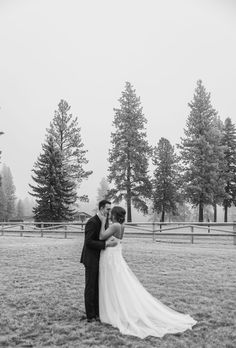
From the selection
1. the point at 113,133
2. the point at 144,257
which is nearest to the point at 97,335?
the point at 144,257

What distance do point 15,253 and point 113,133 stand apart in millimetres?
28156

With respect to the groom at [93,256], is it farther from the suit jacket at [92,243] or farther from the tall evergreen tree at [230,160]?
the tall evergreen tree at [230,160]

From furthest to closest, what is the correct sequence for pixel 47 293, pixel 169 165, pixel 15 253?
pixel 169 165 < pixel 15 253 < pixel 47 293

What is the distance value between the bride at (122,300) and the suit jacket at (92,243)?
0.11m

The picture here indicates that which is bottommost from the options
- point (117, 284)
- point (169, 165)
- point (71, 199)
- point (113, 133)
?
point (117, 284)

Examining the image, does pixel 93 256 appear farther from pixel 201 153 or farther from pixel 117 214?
pixel 201 153

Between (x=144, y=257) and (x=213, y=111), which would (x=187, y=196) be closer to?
(x=213, y=111)

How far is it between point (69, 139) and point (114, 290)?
3874cm

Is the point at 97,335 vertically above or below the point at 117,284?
below

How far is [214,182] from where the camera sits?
39.2 m

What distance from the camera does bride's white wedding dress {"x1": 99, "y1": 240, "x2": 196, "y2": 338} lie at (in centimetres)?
642

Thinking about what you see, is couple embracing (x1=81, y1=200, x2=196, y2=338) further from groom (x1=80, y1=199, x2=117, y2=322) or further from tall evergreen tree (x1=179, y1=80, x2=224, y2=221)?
tall evergreen tree (x1=179, y1=80, x2=224, y2=221)

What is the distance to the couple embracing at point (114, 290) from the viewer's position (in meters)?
6.51

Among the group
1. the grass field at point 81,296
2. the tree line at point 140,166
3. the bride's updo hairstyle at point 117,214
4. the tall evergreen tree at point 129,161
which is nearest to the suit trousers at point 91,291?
the grass field at point 81,296
